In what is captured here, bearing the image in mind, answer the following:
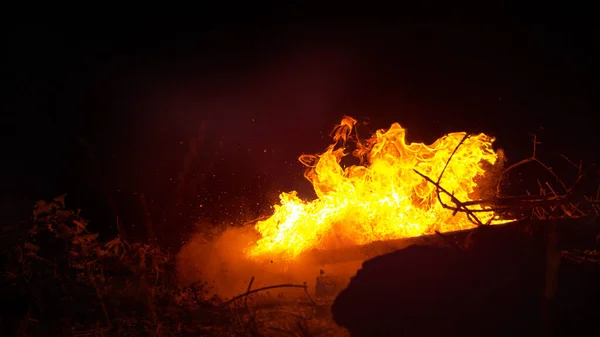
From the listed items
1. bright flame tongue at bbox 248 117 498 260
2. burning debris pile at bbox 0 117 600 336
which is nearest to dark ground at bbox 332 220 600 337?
burning debris pile at bbox 0 117 600 336

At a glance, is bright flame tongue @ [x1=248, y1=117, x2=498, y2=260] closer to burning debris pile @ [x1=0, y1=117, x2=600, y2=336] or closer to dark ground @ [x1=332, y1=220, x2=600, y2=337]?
burning debris pile @ [x1=0, y1=117, x2=600, y2=336]

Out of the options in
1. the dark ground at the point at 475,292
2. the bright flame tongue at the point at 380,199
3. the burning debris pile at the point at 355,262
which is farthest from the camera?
the bright flame tongue at the point at 380,199

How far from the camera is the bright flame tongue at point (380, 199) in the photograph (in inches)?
309

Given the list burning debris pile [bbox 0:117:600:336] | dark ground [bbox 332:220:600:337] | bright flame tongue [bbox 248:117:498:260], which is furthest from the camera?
bright flame tongue [bbox 248:117:498:260]

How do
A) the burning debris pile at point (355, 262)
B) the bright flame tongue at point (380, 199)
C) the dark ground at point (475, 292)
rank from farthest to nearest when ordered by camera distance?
the bright flame tongue at point (380, 199), the burning debris pile at point (355, 262), the dark ground at point (475, 292)

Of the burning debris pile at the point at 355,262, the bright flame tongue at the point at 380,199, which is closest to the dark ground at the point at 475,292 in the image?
the burning debris pile at the point at 355,262

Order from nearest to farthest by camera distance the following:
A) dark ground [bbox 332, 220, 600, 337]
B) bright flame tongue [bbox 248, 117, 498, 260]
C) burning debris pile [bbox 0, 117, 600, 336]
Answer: dark ground [bbox 332, 220, 600, 337]
burning debris pile [bbox 0, 117, 600, 336]
bright flame tongue [bbox 248, 117, 498, 260]

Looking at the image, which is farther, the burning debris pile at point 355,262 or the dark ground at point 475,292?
the burning debris pile at point 355,262

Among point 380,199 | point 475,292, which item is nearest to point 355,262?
→ point 380,199

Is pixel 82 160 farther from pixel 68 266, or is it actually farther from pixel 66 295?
pixel 66 295

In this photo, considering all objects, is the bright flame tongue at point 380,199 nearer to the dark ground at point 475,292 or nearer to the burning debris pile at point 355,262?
the burning debris pile at point 355,262

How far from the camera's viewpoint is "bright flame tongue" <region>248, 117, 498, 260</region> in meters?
7.84

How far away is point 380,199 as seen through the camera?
8.09 m

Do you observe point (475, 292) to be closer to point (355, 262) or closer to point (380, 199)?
point (355, 262)
